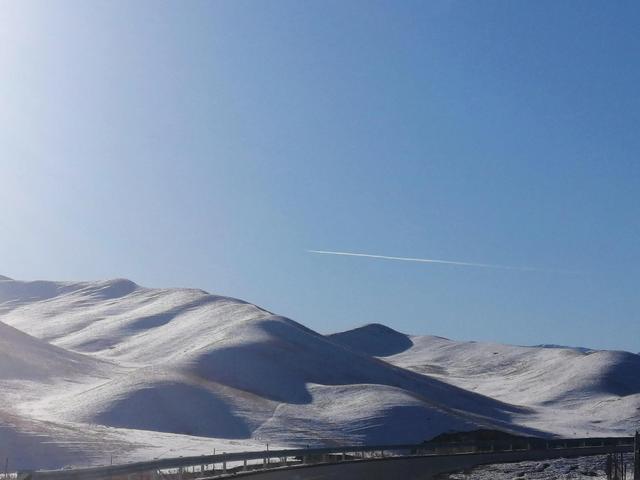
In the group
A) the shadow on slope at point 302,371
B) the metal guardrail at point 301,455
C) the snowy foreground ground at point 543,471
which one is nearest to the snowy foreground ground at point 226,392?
the shadow on slope at point 302,371

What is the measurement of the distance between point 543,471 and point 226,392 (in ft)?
197

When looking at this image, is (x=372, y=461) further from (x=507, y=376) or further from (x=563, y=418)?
(x=507, y=376)

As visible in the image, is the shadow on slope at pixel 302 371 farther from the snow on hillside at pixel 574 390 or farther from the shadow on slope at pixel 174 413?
the shadow on slope at pixel 174 413

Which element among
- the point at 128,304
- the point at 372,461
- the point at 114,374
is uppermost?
the point at 128,304

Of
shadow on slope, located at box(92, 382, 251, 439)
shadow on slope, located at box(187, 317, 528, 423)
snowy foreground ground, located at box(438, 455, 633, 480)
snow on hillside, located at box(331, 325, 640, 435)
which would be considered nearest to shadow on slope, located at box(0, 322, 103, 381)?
shadow on slope, located at box(187, 317, 528, 423)

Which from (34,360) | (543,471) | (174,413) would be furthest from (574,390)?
(543,471)

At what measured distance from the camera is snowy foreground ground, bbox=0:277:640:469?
6091 centimetres

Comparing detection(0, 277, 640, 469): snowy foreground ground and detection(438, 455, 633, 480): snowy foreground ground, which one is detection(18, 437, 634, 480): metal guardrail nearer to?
detection(438, 455, 633, 480): snowy foreground ground

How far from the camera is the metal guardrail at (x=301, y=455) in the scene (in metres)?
21.5

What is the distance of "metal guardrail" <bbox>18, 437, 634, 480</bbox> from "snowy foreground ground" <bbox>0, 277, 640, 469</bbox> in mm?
9005

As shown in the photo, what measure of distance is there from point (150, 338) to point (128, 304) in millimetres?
51054

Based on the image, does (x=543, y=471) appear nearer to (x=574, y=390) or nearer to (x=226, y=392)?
(x=226, y=392)

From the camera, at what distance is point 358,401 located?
3900 inches

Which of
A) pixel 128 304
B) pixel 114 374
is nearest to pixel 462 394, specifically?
pixel 114 374
